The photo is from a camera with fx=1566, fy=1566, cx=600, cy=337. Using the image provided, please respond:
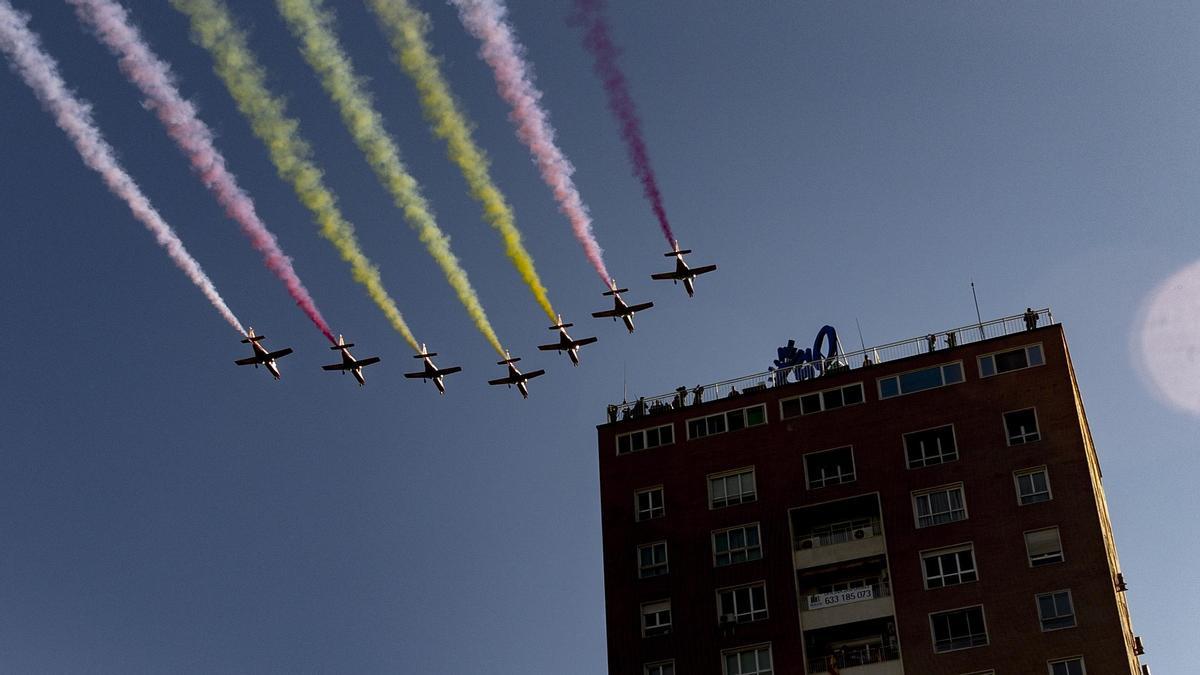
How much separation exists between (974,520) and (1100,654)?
10.5 metres

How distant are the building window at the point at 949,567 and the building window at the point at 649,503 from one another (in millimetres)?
16961

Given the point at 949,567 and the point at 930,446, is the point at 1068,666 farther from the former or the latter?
the point at 930,446

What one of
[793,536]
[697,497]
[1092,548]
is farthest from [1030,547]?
[697,497]

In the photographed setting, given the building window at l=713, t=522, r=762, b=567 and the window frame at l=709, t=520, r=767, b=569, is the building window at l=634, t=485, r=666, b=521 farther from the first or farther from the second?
the building window at l=713, t=522, r=762, b=567

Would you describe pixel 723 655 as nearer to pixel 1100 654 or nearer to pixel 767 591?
pixel 767 591

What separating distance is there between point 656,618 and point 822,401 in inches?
657

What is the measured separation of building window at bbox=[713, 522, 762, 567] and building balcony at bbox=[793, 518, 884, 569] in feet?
8.18

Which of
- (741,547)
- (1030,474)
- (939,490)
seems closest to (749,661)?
(741,547)

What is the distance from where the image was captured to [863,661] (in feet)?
289

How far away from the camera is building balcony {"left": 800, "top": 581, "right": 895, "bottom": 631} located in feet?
292

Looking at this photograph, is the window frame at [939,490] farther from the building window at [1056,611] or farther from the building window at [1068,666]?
the building window at [1068,666]

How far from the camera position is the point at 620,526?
97.9 meters

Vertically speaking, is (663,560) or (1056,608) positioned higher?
(663,560)

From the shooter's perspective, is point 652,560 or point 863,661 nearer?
point 863,661
